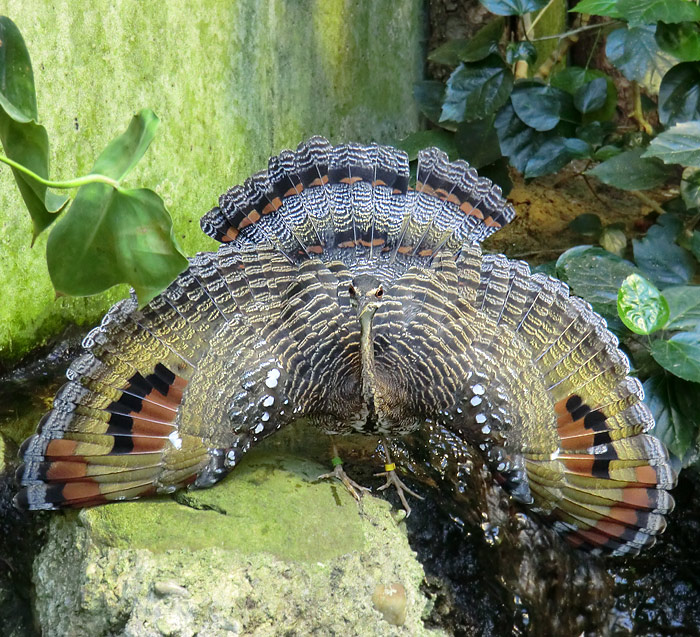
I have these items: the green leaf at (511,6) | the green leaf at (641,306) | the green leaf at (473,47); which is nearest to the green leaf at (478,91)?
the green leaf at (473,47)

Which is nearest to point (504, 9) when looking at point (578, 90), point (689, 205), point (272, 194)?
point (578, 90)

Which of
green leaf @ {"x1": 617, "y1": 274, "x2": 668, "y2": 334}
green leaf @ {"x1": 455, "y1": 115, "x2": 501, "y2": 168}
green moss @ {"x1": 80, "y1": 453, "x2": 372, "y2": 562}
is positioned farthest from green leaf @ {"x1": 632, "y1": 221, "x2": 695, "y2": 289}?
green moss @ {"x1": 80, "y1": 453, "x2": 372, "y2": 562}

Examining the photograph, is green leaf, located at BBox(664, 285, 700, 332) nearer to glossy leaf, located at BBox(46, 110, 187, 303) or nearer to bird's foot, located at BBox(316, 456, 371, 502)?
bird's foot, located at BBox(316, 456, 371, 502)

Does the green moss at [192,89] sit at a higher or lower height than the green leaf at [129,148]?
lower

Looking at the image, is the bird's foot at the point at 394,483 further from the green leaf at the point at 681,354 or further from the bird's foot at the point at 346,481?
the green leaf at the point at 681,354

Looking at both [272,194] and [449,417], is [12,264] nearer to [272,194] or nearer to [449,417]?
[272,194]

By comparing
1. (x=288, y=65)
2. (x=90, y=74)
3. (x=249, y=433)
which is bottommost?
(x=249, y=433)
